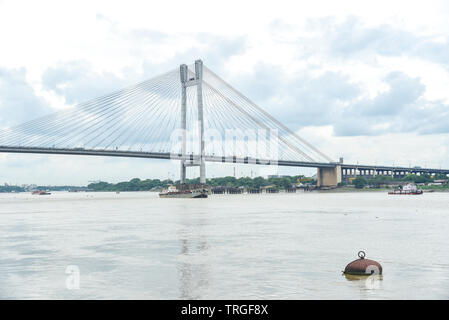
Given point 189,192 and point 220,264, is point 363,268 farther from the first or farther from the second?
point 189,192

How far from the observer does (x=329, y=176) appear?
15038 centimetres

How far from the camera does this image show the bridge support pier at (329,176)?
14550 centimetres

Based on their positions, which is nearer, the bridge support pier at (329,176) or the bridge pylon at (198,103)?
the bridge pylon at (198,103)

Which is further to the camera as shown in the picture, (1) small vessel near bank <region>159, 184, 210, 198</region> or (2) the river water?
A: (1) small vessel near bank <region>159, 184, 210, 198</region>

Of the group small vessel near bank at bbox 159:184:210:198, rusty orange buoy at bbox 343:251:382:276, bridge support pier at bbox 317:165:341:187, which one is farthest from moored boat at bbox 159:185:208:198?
rusty orange buoy at bbox 343:251:382:276

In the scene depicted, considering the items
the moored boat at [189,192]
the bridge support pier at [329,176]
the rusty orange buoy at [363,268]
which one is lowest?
the rusty orange buoy at [363,268]

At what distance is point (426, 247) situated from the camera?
829 inches

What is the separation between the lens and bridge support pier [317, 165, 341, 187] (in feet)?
477

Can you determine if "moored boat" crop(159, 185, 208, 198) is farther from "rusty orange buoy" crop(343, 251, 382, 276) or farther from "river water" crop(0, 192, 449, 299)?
"rusty orange buoy" crop(343, 251, 382, 276)

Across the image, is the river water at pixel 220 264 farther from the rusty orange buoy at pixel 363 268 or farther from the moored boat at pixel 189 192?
the moored boat at pixel 189 192

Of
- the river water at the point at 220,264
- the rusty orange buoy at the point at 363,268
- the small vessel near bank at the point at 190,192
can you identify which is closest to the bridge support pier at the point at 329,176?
the small vessel near bank at the point at 190,192

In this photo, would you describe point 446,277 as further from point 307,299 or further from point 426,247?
point 426,247

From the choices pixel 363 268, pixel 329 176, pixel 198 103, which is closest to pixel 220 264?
pixel 363 268
